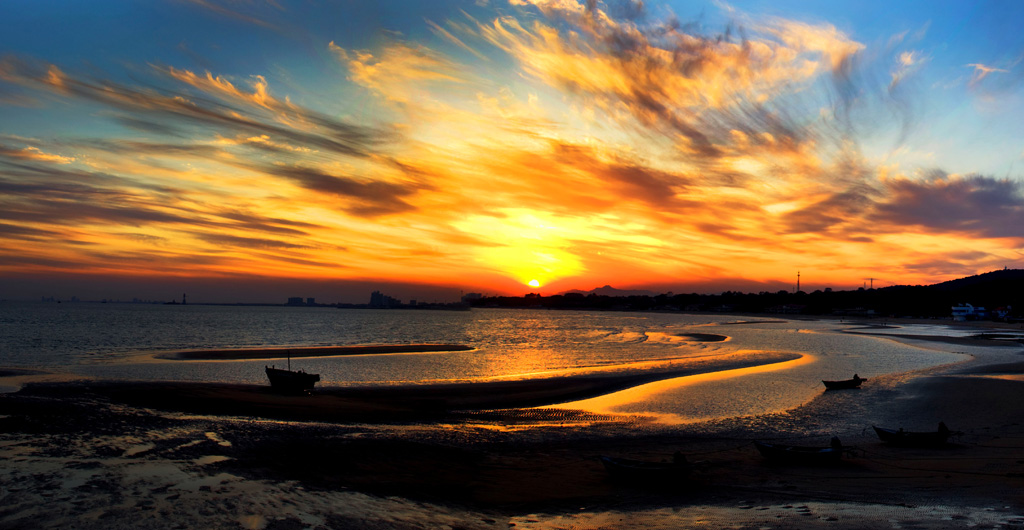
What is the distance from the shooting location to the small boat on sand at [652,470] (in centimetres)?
1367

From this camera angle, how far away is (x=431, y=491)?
13.5 meters

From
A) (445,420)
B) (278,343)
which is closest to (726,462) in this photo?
(445,420)

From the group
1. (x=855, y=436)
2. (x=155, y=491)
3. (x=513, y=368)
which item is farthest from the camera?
(x=513, y=368)

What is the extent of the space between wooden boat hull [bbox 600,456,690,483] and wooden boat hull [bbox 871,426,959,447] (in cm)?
893

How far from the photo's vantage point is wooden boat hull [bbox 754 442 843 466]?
50.7 feet

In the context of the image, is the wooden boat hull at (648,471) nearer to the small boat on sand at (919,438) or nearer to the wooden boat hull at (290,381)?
the small boat on sand at (919,438)

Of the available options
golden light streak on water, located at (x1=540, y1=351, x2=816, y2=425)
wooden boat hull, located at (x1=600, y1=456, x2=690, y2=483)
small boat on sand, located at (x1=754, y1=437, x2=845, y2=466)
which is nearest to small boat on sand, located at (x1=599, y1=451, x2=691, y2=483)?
wooden boat hull, located at (x1=600, y1=456, x2=690, y2=483)

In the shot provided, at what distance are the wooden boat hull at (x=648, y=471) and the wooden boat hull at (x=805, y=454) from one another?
11.8 feet

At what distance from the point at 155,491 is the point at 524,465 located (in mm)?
9044

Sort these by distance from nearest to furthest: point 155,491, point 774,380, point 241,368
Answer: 1. point 155,491
2. point 774,380
3. point 241,368

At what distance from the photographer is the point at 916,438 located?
1778 centimetres

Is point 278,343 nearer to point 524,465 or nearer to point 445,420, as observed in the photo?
point 445,420

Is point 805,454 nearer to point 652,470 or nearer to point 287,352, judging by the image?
point 652,470

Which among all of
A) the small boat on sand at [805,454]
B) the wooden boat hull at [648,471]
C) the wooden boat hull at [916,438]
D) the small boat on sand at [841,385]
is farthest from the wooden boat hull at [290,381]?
the small boat on sand at [841,385]
